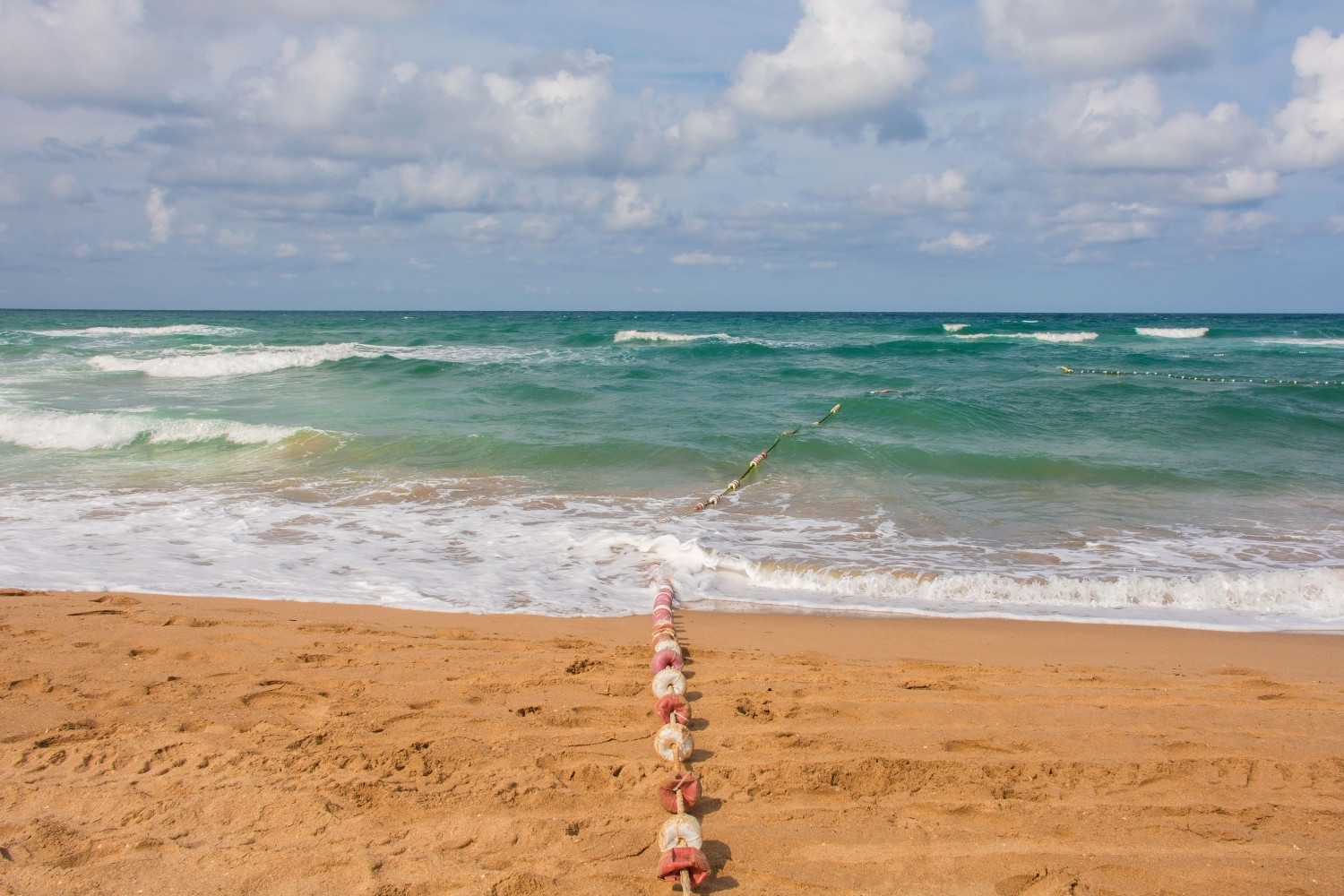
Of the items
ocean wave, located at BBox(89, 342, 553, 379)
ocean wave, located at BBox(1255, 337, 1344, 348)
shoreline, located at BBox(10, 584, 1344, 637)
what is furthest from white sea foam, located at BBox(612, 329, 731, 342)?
shoreline, located at BBox(10, 584, 1344, 637)

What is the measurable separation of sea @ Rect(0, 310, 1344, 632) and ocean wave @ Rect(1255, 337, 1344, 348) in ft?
61.1

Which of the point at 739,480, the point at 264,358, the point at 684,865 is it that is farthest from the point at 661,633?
the point at 264,358

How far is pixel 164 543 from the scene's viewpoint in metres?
6.73

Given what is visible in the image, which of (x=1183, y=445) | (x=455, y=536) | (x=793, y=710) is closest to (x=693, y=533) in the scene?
(x=455, y=536)

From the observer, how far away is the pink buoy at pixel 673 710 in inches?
138

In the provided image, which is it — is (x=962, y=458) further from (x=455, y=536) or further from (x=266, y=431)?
(x=266, y=431)

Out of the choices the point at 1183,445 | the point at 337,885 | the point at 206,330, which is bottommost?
the point at 337,885

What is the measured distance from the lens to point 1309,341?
1430 inches

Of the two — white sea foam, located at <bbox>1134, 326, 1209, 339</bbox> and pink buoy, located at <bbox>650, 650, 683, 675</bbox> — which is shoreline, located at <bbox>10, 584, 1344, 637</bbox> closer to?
pink buoy, located at <bbox>650, 650, 683, 675</bbox>

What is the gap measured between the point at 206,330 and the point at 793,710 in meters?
46.0

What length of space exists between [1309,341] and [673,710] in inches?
1740

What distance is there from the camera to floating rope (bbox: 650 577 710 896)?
2.48m

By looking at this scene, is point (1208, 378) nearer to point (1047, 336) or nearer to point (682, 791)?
point (1047, 336)

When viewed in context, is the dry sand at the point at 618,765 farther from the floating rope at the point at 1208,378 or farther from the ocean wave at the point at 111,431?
the floating rope at the point at 1208,378
